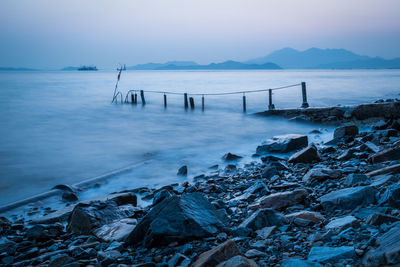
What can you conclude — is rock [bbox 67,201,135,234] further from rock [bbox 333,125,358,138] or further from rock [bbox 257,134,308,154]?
rock [bbox 333,125,358,138]

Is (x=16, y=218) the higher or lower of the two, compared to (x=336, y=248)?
lower

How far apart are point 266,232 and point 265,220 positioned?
21 cm

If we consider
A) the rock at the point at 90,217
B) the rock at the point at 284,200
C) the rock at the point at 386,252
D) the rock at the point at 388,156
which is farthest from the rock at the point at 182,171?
the rock at the point at 386,252

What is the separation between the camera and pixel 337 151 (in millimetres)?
7734

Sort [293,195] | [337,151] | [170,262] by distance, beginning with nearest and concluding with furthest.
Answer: [170,262]
[293,195]
[337,151]

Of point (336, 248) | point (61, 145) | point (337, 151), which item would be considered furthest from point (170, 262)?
point (61, 145)

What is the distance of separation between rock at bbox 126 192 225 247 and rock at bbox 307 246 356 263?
3.62 feet

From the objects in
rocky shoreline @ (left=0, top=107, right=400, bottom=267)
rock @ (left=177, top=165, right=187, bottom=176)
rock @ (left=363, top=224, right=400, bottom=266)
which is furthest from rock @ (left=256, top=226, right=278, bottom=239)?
rock @ (left=177, top=165, right=187, bottom=176)

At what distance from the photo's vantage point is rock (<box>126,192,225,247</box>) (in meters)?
3.10

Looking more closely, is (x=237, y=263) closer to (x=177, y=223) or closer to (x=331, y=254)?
(x=331, y=254)

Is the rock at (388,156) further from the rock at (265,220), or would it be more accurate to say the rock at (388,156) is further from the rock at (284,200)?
the rock at (265,220)

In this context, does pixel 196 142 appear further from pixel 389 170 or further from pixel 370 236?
pixel 370 236

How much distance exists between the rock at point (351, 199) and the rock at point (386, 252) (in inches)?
43.6

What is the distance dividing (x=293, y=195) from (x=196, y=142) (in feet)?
27.3
